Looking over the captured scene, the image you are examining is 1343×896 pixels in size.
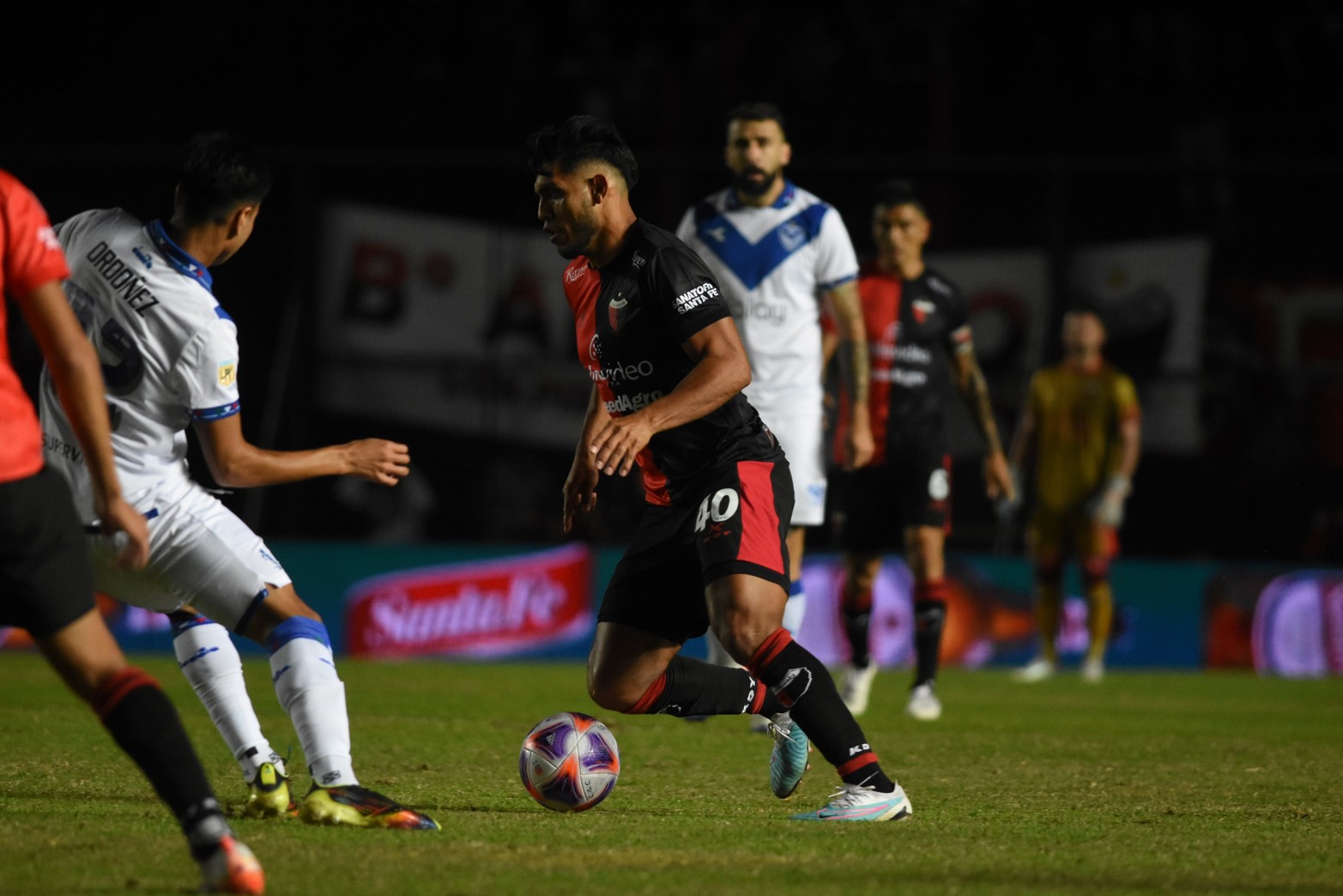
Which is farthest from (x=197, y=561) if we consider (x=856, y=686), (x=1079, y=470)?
(x=1079, y=470)

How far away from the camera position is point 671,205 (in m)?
14.3

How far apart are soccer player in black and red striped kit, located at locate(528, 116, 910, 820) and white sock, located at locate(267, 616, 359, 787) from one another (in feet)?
3.03

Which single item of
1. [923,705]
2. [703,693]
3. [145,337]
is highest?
[145,337]

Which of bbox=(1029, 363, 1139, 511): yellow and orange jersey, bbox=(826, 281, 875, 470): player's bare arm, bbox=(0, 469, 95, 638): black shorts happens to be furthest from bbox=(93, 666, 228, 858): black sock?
bbox=(1029, 363, 1139, 511): yellow and orange jersey

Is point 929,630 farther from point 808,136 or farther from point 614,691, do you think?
point 808,136

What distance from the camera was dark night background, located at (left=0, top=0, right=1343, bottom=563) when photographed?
14070 millimetres

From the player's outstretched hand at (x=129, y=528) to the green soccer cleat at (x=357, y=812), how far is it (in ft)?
3.96

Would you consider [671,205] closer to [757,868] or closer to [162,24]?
[162,24]

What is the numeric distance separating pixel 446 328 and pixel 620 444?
1010cm

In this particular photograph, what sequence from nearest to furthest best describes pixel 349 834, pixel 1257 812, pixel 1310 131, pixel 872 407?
pixel 349 834
pixel 1257 812
pixel 872 407
pixel 1310 131

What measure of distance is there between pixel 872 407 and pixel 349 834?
5.31 m

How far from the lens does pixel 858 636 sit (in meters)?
9.06

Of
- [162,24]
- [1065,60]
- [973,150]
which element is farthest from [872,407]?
[162,24]

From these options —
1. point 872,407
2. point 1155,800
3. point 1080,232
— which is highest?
point 1080,232
